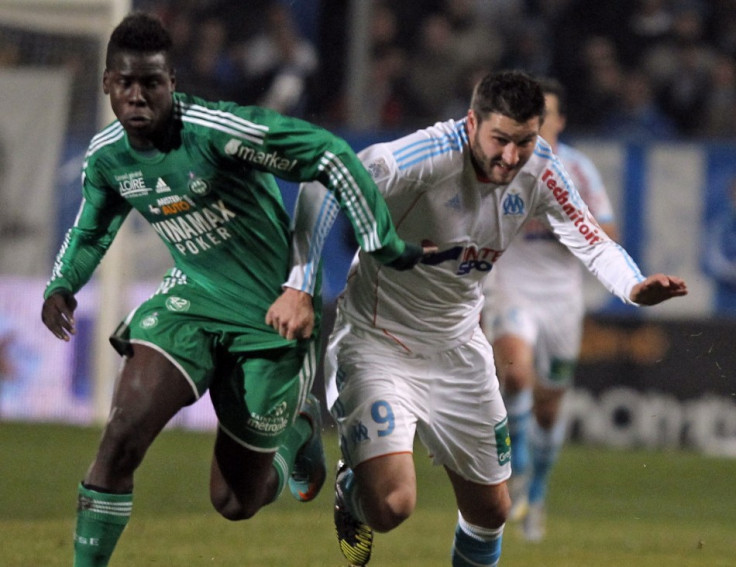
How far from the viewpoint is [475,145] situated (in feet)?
18.5

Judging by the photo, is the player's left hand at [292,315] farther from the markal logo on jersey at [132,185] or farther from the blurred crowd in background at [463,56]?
the blurred crowd in background at [463,56]

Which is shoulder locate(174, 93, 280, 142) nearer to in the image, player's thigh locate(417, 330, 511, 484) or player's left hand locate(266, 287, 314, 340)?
player's left hand locate(266, 287, 314, 340)

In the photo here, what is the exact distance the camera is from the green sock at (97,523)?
4992 millimetres

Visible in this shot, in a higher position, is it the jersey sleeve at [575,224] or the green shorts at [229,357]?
the jersey sleeve at [575,224]

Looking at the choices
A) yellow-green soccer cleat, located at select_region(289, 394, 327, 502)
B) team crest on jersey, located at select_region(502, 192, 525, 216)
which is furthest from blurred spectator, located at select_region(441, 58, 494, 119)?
team crest on jersey, located at select_region(502, 192, 525, 216)

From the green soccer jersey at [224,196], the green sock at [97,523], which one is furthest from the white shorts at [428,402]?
the green sock at [97,523]

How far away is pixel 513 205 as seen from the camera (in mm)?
5816

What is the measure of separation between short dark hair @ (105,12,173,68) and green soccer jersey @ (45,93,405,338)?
240mm

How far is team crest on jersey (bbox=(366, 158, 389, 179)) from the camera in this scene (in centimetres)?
556

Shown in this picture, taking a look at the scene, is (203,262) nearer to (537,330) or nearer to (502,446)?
(502,446)

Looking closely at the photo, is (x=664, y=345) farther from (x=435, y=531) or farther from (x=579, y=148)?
(x=435, y=531)

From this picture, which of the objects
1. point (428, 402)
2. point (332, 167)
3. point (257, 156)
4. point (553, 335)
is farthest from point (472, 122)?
point (553, 335)

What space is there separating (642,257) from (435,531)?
5.23 metres

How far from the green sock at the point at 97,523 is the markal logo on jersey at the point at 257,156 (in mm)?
1263
